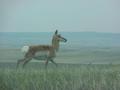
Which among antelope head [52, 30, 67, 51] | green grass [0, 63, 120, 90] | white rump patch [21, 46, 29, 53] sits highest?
antelope head [52, 30, 67, 51]

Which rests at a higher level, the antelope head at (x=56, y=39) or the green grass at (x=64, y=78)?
the antelope head at (x=56, y=39)

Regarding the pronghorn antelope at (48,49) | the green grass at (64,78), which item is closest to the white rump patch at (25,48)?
the pronghorn antelope at (48,49)

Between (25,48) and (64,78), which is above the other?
(25,48)

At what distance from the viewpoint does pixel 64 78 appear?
2.42m

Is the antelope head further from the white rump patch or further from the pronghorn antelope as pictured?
the white rump patch

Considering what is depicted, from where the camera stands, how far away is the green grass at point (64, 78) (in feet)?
7.78

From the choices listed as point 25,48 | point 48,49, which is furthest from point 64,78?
point 25,48

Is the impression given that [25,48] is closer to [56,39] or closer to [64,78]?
[56,39]

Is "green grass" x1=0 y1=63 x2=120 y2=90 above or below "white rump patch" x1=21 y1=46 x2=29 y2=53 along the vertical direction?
below

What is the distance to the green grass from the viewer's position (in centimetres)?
237

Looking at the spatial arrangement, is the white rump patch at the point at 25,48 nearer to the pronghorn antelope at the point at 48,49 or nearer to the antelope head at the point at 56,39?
the pronghorn antelope at the point at 48,49

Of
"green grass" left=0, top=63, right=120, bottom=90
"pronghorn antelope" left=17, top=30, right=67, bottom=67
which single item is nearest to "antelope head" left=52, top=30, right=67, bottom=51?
"pronghorn antelope" left=17, top=30, right=67, bottom=67

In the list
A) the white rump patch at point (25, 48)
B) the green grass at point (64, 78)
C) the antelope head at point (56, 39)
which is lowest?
the green grass at point (64, 78)
